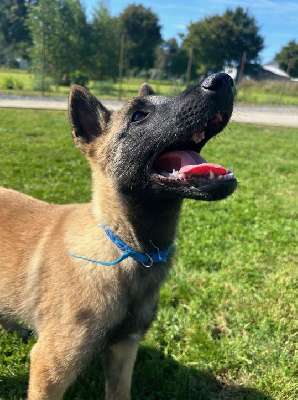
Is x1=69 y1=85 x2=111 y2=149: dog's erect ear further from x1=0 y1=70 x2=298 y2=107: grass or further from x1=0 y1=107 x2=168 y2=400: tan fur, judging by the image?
x1=0 y1=70 x2=298 y2=107: grass

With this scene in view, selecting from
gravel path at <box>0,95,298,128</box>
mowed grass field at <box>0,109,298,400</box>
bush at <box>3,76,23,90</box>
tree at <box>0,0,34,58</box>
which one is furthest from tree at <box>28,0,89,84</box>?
tree at <box>0,0,34,58</box>

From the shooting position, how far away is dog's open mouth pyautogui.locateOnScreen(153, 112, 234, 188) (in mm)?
1955

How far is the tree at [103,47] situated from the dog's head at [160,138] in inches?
1060

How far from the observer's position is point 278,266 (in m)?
4.25

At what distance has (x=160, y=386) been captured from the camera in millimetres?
2811

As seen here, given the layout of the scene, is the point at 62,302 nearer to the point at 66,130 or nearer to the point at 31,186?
the point at 31,186

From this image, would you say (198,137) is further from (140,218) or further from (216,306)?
(216,306)

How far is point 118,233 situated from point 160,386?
4.55ft

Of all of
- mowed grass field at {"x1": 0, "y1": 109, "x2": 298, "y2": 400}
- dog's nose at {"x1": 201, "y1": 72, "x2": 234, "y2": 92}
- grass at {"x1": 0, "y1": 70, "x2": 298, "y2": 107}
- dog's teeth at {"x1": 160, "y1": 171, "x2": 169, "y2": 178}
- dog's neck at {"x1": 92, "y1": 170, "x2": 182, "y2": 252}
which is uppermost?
dog's nose at {"x1": 201, "y1": 72, "x2": 234, "y2": 92}

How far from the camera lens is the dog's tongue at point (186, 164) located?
1966mm

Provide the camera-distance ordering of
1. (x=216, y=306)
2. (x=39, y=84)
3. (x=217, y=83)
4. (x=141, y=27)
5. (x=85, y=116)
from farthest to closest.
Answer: (x=141, y=27)
(x=39, y=84)
(x=216, y=306)
(x=85, y=116)
(x=217, y=83)

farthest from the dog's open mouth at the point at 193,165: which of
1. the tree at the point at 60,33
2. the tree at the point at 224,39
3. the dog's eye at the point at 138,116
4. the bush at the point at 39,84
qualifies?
the tree at the point at 224,39

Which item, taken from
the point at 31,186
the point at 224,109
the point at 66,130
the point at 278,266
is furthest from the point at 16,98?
the point at 224,109

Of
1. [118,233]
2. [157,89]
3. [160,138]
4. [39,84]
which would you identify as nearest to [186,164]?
[160,138]
